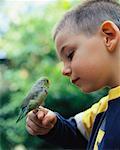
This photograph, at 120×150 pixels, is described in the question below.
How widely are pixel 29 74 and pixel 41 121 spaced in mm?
899

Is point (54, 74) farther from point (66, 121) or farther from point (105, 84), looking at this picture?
point (105, 84)

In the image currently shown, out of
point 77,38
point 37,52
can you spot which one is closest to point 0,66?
point 37,52

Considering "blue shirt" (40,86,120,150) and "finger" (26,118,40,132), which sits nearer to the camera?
"blue shirt" (40,86,120,150)

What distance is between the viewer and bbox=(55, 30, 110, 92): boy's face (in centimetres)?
66

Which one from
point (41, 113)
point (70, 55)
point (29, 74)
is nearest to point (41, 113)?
point (41, 113)

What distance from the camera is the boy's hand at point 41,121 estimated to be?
701mm

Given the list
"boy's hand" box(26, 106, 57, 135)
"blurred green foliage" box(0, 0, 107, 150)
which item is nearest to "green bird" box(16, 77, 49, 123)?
"boy's hand" box(26, 106, 57, 135)

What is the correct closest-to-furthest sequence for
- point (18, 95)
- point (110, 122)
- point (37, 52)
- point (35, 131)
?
1. point (110, 122)
2. point (35, 131)
3. point (18, 95)
4. point (37, 52)

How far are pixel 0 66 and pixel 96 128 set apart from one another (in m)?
0.88

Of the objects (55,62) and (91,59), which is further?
(55,62)

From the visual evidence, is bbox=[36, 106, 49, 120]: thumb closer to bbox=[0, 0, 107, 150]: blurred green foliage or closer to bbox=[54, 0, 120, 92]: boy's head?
bbox=[54, 0, 120, 92]: boy's head

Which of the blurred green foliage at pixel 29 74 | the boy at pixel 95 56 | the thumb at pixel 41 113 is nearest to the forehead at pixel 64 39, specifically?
the boy at pixel 95 56

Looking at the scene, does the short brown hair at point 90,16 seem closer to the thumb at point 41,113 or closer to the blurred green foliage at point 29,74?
the thumb at point 41,113

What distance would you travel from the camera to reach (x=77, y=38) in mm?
679
